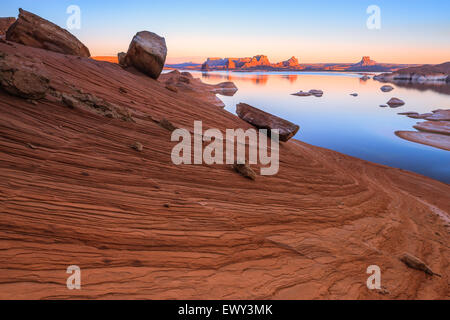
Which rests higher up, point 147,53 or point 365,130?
point 147,53

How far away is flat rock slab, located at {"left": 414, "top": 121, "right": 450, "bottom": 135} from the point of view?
1998cm

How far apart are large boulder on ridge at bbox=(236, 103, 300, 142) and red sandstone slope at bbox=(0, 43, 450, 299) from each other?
274 centimetres

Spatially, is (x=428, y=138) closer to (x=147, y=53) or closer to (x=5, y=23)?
(x=147, y=53)

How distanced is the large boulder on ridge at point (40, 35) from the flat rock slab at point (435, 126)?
2506 centimetres

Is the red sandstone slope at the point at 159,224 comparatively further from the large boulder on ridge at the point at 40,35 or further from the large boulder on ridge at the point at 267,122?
the large boulder on ridge at the point at 267,122

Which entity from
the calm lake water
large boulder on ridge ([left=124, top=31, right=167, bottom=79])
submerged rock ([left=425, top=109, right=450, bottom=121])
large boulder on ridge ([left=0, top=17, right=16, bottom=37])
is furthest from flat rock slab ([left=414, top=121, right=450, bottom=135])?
large boulder on ridge ([left=0, top=17, right=16, bottom=37])

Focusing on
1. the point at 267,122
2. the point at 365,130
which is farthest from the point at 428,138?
the point at 267,122

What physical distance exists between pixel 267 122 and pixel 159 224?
682 cm

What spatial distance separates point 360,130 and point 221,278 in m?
24.3

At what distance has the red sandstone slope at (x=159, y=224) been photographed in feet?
8.68

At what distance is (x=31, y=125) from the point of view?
4145 mm

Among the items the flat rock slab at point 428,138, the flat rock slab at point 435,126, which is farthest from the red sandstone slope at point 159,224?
the flat rock slab at point 435,126

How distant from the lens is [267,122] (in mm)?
9336
